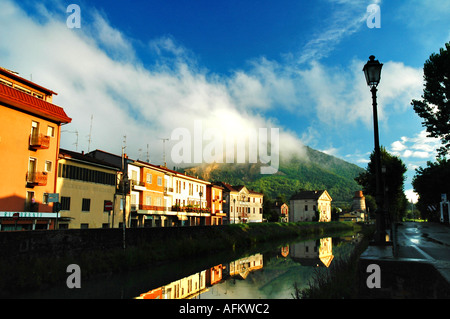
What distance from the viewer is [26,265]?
1597 cm

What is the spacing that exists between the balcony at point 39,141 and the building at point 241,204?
170ft

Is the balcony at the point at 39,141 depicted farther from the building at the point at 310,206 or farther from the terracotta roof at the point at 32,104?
the building at the point at 310,206

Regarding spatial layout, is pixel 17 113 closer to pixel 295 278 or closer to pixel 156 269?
pixel 156 269

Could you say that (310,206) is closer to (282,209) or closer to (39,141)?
(282,209)

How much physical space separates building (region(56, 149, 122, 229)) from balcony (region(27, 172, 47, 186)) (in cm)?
225

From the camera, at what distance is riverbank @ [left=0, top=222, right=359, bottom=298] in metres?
15.4

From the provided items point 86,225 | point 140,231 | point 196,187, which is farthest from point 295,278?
point 196,187

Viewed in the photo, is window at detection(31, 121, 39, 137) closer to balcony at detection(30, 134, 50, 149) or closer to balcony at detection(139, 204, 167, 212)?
balcony at detection(30, 134, 50, 149)

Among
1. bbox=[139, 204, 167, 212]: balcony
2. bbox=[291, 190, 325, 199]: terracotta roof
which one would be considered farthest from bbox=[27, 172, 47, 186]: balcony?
bbox=[291, 190, 325, 199]: terracotta roof

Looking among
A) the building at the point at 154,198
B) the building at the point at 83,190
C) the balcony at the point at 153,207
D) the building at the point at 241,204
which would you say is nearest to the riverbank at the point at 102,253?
the building at the point at 83,190

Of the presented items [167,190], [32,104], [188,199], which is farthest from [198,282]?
[188,199]

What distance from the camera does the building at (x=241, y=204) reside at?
8106 centimetres

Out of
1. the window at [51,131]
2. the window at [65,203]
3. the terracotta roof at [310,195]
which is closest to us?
the window at [51,131]
